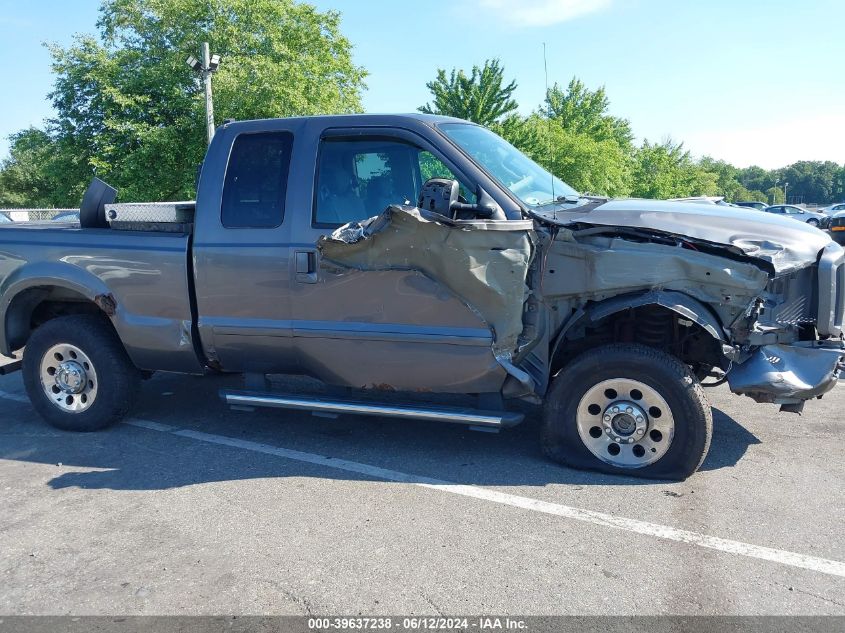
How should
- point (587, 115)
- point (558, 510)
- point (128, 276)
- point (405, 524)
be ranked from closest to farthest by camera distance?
point (405, 524) < point (558, 510) < point (128, 276) < point (587, 115)

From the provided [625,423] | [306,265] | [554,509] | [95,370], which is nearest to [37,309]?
[95,370]

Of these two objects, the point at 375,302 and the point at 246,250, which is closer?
the point at 375,302

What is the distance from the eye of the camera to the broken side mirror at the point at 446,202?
13.3ft

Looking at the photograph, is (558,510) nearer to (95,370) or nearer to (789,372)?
(789,372)

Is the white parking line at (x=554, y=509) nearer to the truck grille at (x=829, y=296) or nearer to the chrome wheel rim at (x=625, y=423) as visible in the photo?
the chrome wheel rim at (x=625, y=423)

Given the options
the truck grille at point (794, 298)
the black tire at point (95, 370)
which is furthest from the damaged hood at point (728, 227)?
the black tire at point (95, 370)

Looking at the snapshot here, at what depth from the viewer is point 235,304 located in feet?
15.7

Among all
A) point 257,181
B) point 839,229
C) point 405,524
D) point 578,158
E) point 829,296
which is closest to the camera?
point 405,524

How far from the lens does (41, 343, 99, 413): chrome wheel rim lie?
5355 mm

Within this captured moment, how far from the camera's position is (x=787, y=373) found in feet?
13.5

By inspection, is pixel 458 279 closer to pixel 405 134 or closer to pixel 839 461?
pixel 405 134

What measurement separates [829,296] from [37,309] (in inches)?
231

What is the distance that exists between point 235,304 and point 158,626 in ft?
7.63

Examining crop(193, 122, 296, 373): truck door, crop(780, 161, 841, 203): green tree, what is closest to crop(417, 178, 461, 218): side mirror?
crop(193, 122, 296, 373): truck door
